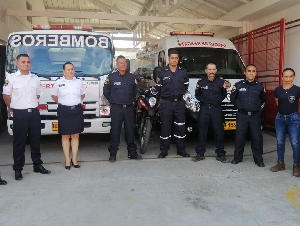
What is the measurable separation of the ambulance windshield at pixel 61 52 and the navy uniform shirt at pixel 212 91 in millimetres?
1800

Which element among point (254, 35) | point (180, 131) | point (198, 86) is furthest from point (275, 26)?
point (180, 131)

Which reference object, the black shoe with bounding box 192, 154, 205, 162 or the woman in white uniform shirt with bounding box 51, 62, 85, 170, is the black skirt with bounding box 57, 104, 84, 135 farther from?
the black shoe with bounding box 192, 154, 205, 162

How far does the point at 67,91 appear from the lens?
475cm

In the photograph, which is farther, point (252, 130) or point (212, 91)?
point (212, 91)

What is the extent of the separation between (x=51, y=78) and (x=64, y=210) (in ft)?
9.28

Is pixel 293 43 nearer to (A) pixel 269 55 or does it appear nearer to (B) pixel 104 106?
(A) pixel 269 55

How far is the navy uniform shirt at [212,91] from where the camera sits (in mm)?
5184

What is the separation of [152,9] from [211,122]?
1001 centimetres

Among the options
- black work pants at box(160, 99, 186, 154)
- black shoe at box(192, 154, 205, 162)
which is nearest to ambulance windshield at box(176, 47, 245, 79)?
black work pants at box(160, 99, 186, 154)

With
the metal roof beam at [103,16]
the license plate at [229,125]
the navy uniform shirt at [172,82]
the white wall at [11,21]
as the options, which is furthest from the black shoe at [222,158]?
the white wall at [11,21]

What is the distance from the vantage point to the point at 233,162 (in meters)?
5.20

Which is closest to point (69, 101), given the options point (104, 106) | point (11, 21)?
point (104, 106)

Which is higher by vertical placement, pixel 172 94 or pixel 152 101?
pixel 172 94

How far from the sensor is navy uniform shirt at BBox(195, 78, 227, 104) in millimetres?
5184
